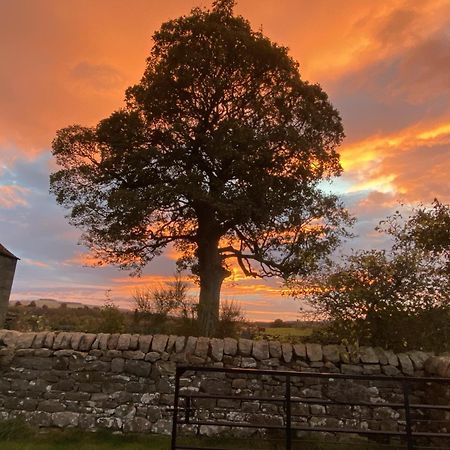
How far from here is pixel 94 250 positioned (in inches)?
611

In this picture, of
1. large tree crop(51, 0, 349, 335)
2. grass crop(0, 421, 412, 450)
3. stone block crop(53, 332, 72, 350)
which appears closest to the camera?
grass crop(0, 421, 412, 450)

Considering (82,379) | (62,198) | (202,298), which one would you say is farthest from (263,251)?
(82,379)

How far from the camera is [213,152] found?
13594mm

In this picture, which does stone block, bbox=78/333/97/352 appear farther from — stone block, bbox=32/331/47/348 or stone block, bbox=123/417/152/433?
stone block, bbox=123/417/152/433

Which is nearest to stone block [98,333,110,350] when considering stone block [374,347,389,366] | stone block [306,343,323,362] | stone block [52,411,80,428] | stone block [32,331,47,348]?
stone block [32,331,47,348]

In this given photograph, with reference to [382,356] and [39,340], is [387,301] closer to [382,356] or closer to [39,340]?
[382,356]

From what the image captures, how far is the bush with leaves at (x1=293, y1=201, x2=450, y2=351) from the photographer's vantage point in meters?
8.15

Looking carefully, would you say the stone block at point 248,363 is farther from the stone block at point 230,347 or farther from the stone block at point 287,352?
the stone block at point 287,352

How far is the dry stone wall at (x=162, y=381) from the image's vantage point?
25.5 ft

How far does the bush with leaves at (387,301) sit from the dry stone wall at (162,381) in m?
0.36

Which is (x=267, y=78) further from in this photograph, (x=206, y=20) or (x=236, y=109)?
(x=206, y=20)

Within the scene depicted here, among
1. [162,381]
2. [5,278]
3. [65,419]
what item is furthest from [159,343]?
[5,278]

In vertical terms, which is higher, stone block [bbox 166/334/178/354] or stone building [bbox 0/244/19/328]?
stone building [bbox 0/244/19/328]

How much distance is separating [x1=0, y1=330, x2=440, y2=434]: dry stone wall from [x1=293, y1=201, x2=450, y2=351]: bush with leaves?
361 mm
